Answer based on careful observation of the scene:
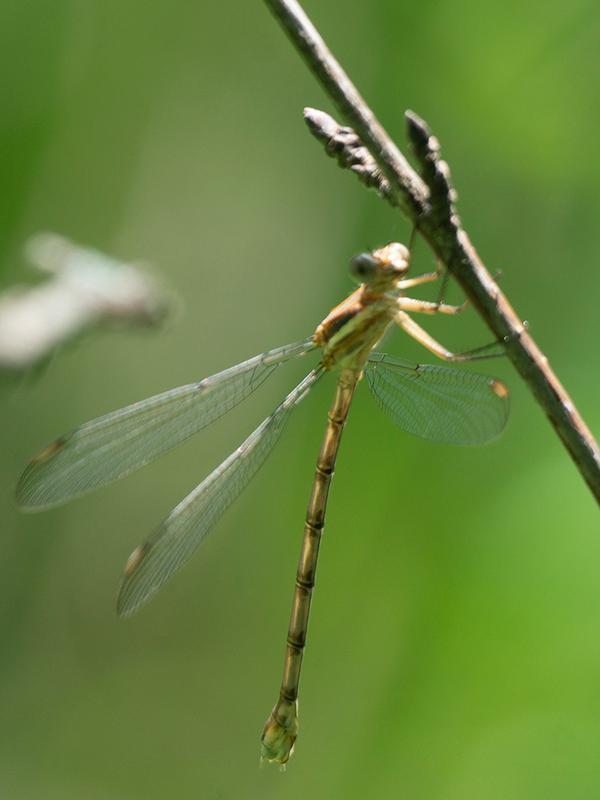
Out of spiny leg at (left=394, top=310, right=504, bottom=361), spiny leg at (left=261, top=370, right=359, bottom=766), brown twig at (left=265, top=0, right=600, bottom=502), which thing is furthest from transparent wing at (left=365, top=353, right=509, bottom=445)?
brown twig at (left=265, top=0, right=600, bottom=502)

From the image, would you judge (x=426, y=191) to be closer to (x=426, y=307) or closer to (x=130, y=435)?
(x=426, y=307)

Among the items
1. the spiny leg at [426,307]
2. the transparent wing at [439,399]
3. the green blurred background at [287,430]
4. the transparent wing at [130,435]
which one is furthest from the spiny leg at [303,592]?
the green blurred background at [287,430]

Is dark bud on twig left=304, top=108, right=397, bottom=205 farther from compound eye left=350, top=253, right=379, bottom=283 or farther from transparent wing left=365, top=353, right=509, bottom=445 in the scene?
transparent wing left=365, top=353, right=509, bottom=445

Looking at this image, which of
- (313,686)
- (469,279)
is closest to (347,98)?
(469,279)

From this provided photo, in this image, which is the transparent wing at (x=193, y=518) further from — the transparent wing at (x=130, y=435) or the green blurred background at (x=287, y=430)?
the green blurred background at (x=287, y=430)

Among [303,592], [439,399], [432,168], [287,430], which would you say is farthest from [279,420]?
[432,168]
